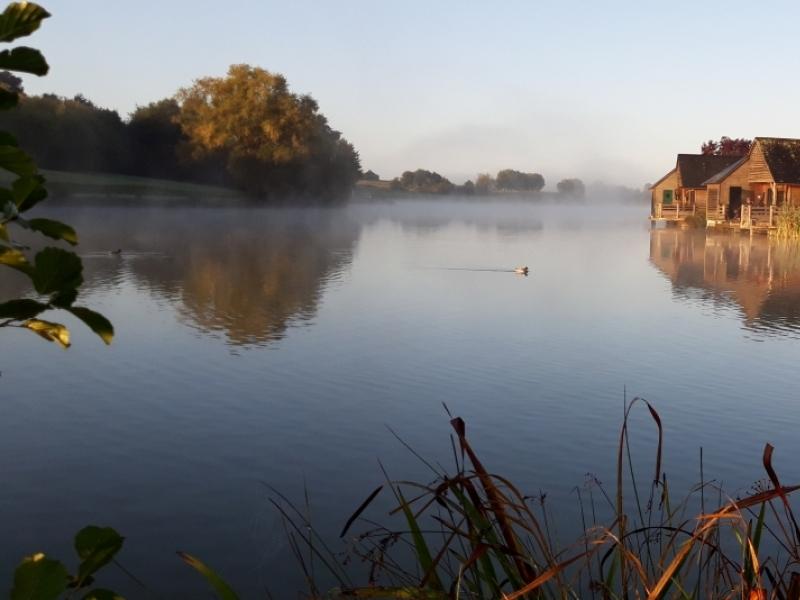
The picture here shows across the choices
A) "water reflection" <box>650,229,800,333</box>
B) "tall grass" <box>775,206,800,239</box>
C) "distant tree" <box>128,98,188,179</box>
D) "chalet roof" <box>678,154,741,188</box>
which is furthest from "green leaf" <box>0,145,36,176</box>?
"distant tree" <box>128,98,188,179</box>

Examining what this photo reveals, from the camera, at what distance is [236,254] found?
3244 centimetres

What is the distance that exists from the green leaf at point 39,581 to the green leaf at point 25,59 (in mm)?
829

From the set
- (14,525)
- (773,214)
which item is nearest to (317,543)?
(14,525)

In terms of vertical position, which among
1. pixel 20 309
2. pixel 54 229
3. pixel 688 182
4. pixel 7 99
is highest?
pixel 7 99

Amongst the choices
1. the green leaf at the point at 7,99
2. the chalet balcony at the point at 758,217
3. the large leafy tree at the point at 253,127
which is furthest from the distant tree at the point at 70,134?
the green leaf at the point at 7,99

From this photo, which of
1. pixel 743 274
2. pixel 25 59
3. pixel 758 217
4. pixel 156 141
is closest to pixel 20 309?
pixel 25 59

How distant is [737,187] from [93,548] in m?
59.6

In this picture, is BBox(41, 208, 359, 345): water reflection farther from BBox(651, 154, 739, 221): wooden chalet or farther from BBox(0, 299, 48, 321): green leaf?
BBox(651, 154, 739, 221): wooden chalet

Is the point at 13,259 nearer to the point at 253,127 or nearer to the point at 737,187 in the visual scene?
the point at 737,187

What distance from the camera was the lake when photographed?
7.06 metres

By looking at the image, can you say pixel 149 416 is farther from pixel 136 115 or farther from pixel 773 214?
pixel 136 115

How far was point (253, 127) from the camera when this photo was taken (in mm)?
80250

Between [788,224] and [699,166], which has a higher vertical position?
[699,166]

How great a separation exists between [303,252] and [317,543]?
2845 cm
